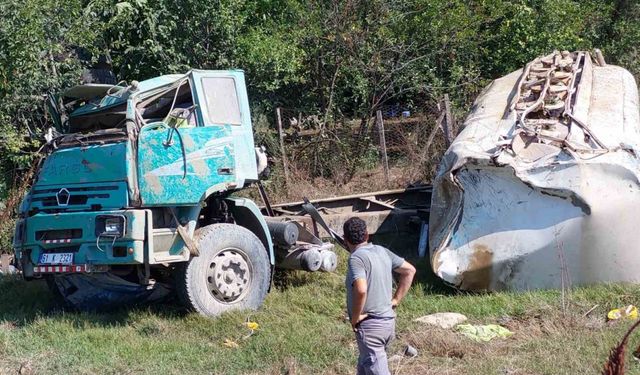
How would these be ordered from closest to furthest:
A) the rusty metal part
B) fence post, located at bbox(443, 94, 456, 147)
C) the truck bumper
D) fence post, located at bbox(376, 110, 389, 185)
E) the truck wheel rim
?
the truck bumper → the truck wheel rim → the rusty metal part → fence post, located at bbox(443, 94, 456, 147) → fence post, located at bbox(376, 110, 389, 185)

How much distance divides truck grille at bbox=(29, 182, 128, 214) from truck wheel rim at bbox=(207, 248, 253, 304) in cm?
121

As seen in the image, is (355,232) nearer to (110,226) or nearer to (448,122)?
(110,226)

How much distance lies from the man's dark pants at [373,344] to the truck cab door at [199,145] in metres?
3.43

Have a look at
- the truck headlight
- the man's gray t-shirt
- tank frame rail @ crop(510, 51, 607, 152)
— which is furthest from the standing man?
tank frame rail @ crop(510, 51, 607, 152)

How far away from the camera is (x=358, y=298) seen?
201 inches

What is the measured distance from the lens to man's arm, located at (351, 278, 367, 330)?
510cm

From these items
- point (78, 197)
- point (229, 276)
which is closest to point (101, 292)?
point (78, 197)

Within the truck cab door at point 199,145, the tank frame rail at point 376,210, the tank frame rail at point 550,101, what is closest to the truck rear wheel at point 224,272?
the truck cab door at point 199,145

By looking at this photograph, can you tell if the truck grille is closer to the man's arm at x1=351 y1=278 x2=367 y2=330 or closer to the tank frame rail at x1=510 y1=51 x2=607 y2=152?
the man's arm at x1=351 y1=278 x2=367 y2=330

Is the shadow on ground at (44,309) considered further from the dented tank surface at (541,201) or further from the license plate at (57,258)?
the dented tank surface at (541,201)

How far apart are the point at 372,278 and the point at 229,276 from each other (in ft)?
11.8

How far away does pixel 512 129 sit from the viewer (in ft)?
30.6

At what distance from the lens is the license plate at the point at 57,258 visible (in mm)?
8186

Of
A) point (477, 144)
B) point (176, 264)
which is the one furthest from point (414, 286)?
point (176, 264)
